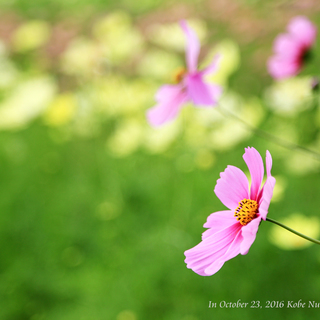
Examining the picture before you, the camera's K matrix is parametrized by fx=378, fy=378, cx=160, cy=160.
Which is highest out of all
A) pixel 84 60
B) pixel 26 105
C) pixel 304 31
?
pixel 84 60

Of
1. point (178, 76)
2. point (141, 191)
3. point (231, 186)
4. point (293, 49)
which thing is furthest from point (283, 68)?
point (141, 191)

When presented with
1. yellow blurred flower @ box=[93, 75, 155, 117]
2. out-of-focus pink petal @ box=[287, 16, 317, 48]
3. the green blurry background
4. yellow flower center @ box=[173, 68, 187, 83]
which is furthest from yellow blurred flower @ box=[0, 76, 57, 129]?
out-of-focus pink petal @ box=[287, 16, 317, 48]

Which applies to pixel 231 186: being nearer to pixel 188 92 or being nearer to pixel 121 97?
pixel 188 92

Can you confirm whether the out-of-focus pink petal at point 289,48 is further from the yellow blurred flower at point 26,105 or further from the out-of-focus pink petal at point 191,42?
the yellow blurred flower at point 26,105

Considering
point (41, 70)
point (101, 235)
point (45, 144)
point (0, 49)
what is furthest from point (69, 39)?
point (101, 235)

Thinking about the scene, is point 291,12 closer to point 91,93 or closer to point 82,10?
point 91,93

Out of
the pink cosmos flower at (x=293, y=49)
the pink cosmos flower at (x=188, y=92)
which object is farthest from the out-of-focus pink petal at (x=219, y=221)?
the pink cosmos flower at (x=293, y=49)

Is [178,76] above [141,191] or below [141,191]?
below

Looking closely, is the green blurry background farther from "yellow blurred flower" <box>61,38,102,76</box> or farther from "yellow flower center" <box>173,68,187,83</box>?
"yellow flower center" <box>173,68,187,83</box>
